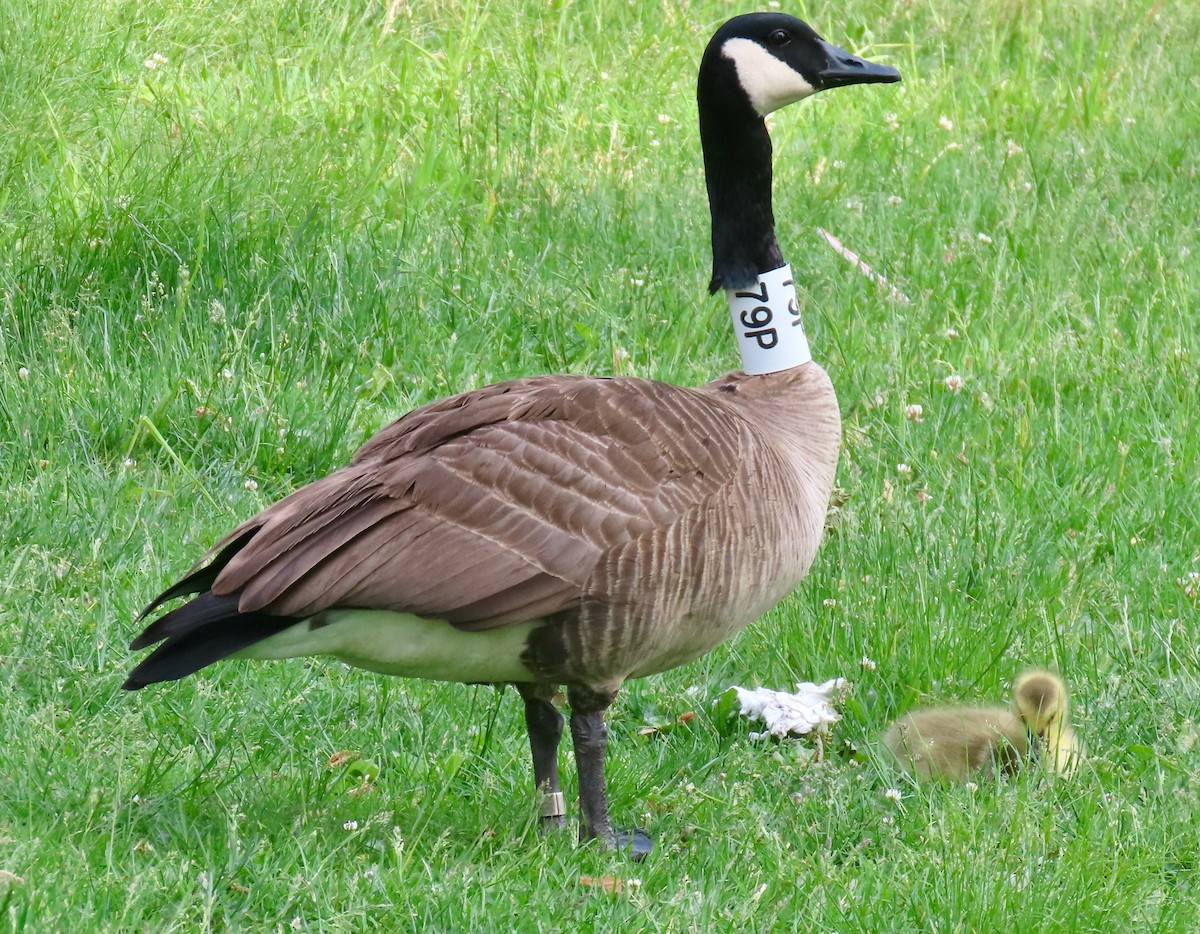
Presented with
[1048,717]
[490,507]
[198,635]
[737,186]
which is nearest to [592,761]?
[490,507]

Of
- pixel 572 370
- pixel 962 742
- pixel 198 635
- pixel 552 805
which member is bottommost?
pixel 962 742

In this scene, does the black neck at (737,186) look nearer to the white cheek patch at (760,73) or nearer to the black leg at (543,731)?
the white cheek patch at (760,73)

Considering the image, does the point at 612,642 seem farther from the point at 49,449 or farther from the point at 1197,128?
the point at 1197,128

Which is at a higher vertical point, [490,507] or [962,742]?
[490,507]

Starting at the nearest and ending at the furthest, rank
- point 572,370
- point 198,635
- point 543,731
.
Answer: point 198,635 < point 543,731 < point 572,370

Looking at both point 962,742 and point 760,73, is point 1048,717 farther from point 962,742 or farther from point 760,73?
point 760,73

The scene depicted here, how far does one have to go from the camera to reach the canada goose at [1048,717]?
3930 millimetres

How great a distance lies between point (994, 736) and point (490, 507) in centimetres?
147

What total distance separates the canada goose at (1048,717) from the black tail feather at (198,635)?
1892 mm

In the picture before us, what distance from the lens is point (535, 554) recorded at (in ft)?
10.9

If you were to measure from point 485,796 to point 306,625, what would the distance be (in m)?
0.76

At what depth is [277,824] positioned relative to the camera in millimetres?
3359

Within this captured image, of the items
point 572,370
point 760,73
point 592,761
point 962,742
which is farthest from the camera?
point 572,370

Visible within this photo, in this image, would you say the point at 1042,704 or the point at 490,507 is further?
the point at 1042,704
